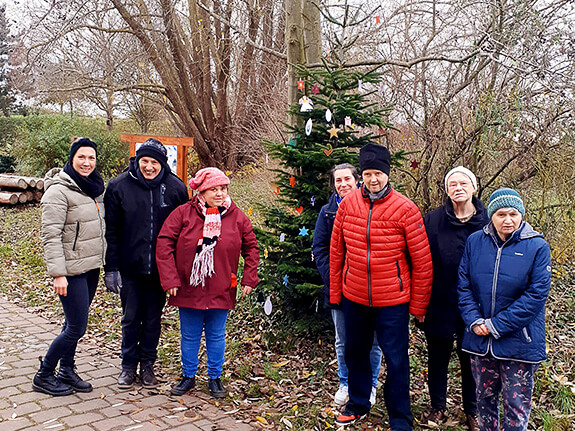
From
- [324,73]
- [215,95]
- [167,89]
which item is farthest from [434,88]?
[215,95]

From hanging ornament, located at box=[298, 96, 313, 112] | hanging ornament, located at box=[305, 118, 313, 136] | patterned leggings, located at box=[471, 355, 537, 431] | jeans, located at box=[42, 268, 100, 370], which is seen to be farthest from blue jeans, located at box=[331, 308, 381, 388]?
jeans, located at box=[42, 268, 100, 370]

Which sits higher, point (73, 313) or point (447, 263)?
point (447, 263)

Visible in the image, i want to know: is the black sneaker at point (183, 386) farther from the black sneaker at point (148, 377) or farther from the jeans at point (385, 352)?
the jeans at point (385, 352)

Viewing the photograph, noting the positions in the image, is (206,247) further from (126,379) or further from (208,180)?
(126,379)

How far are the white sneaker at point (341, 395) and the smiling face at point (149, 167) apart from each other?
2.39 metres

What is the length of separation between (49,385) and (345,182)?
2995mm

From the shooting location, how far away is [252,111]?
15422mm

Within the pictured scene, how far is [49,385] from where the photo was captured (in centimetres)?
423

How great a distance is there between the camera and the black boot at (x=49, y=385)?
4.21 meters

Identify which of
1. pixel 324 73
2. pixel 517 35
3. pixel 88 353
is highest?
pixel 517 35

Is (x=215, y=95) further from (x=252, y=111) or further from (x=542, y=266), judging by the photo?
(x=542, y=266)

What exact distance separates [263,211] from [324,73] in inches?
59.9

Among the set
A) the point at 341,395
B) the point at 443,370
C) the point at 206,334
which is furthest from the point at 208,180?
the point at 443,370

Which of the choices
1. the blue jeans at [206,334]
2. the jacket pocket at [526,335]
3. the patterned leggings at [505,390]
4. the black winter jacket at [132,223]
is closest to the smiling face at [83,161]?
the black winter jacket at [132,223]
